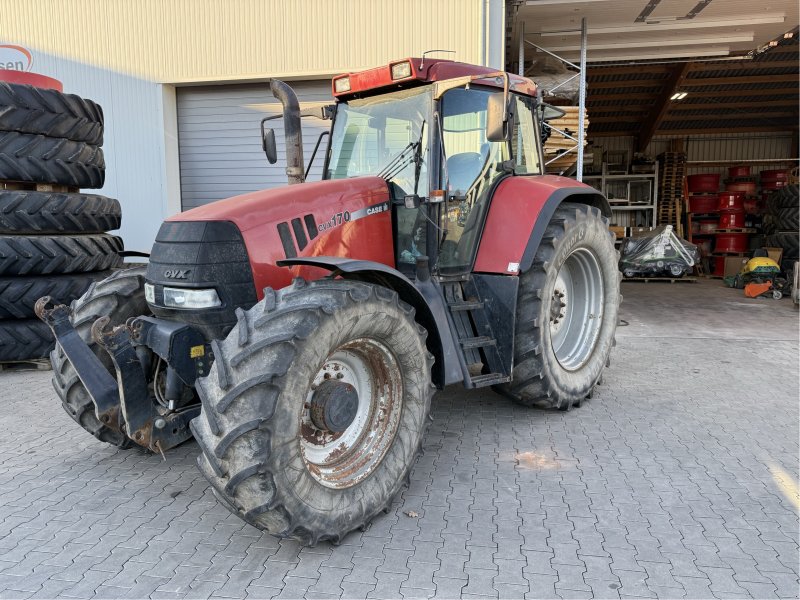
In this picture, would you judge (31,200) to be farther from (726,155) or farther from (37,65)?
(726,155)

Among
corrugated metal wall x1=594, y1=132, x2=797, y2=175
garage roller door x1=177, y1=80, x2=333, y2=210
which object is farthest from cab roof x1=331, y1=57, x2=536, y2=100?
corrugated metal wall x1=594, y1=132, x2=797, y2=175

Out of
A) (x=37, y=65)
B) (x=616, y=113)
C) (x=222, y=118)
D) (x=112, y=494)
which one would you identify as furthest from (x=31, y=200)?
(x=616, y=113)

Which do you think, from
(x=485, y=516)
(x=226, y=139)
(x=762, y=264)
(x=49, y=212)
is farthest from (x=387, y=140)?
(x=762, y=264)

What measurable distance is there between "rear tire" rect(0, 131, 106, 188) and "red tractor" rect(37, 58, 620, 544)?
270 centimetres

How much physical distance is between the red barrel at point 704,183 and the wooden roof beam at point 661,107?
193 cm

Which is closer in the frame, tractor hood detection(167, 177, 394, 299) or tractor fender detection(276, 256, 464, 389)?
tractor fender detection(276, 256, 464, 389)

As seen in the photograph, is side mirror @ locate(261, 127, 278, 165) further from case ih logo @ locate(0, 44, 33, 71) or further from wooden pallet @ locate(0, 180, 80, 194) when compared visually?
case ih logo @ locate(0, 44, 33, 71)

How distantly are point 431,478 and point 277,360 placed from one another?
1.50m

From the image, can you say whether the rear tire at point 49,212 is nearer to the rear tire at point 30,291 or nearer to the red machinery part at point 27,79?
the rear tire at point 30,291

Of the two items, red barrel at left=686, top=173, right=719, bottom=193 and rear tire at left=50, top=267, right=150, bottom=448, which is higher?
red barrel at left=686, top=173, right=719, bottom=193

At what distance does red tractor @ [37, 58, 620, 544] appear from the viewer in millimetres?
2555

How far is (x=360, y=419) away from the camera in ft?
10.5

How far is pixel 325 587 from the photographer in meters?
2.54

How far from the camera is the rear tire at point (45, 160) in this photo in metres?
5.60
